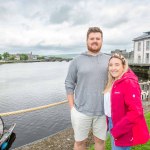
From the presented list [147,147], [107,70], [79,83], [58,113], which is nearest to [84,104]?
[79,83]

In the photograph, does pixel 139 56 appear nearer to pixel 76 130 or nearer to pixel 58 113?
pixel 58 113

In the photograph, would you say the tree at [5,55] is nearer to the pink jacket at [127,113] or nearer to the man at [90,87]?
the man at [90,87]

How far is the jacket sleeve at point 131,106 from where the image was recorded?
114 inches

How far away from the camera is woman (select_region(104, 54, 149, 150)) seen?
2.90m

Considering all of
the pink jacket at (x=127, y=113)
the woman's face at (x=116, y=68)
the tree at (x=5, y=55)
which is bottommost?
the tree at (x=5, y=55)

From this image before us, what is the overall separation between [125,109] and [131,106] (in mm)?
152

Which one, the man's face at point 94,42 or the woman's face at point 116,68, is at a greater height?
the man's face at point 94,42

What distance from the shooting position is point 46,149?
5.70 m

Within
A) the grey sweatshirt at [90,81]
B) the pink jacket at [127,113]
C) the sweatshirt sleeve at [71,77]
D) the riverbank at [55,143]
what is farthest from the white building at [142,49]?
the pink jacket at [127,113]

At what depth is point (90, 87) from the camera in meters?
3.63

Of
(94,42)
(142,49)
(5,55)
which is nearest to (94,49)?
(94,42)

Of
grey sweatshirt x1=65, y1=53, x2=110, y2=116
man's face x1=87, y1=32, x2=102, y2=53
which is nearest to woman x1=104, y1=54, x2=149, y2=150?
grey sweatshirt x1=65, y1=53, x2=110, y2=116

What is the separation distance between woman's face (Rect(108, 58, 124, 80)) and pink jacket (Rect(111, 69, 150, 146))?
103 millimetres

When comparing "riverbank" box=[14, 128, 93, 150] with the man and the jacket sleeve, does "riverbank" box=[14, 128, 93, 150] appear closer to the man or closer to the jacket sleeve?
the man
